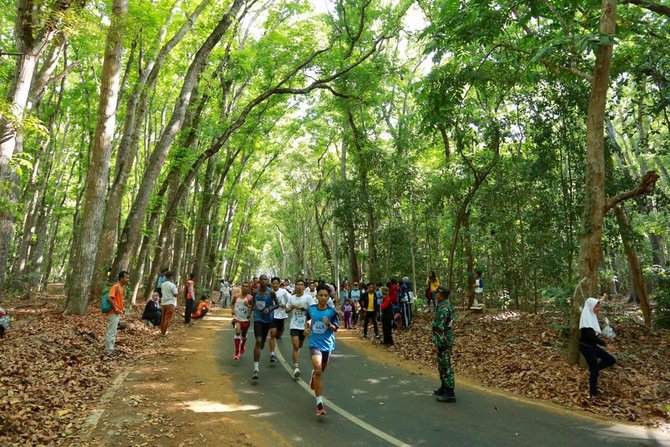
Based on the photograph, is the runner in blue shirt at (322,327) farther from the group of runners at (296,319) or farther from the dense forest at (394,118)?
the dense forest at (394,118)

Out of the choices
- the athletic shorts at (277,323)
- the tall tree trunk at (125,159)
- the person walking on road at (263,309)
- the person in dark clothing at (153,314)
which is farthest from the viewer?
the tall tree trunk at (125,159)

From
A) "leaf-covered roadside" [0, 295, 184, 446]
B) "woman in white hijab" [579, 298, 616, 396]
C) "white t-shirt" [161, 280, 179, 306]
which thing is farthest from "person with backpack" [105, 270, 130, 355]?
"woman in white hijab" [579, 298, 616, 396]

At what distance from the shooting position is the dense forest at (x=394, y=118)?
8.51 metres

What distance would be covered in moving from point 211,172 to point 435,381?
16883 mm

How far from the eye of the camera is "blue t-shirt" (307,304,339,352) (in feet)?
22.9

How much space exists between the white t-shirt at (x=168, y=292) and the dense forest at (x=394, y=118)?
2.04 metres

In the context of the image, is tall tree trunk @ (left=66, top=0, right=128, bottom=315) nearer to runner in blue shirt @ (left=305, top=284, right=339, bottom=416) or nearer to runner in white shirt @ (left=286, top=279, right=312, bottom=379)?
runner in white shirt @ (left=286, top=279, right=312, bottom=379)

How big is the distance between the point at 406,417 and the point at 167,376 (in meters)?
4.87

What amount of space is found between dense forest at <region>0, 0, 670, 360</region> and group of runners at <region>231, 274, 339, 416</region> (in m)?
4.80

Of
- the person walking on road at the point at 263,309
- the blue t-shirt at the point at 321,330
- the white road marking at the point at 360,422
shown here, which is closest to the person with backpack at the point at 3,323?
the person walking on road at the point at 263,309

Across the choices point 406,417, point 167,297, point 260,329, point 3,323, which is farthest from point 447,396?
point 3,323

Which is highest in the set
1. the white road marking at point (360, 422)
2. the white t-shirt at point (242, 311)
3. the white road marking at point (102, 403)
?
the white t-shirt at point (242, 311)

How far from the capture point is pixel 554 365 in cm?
883

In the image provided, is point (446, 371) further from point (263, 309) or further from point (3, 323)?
point (3, 323)
